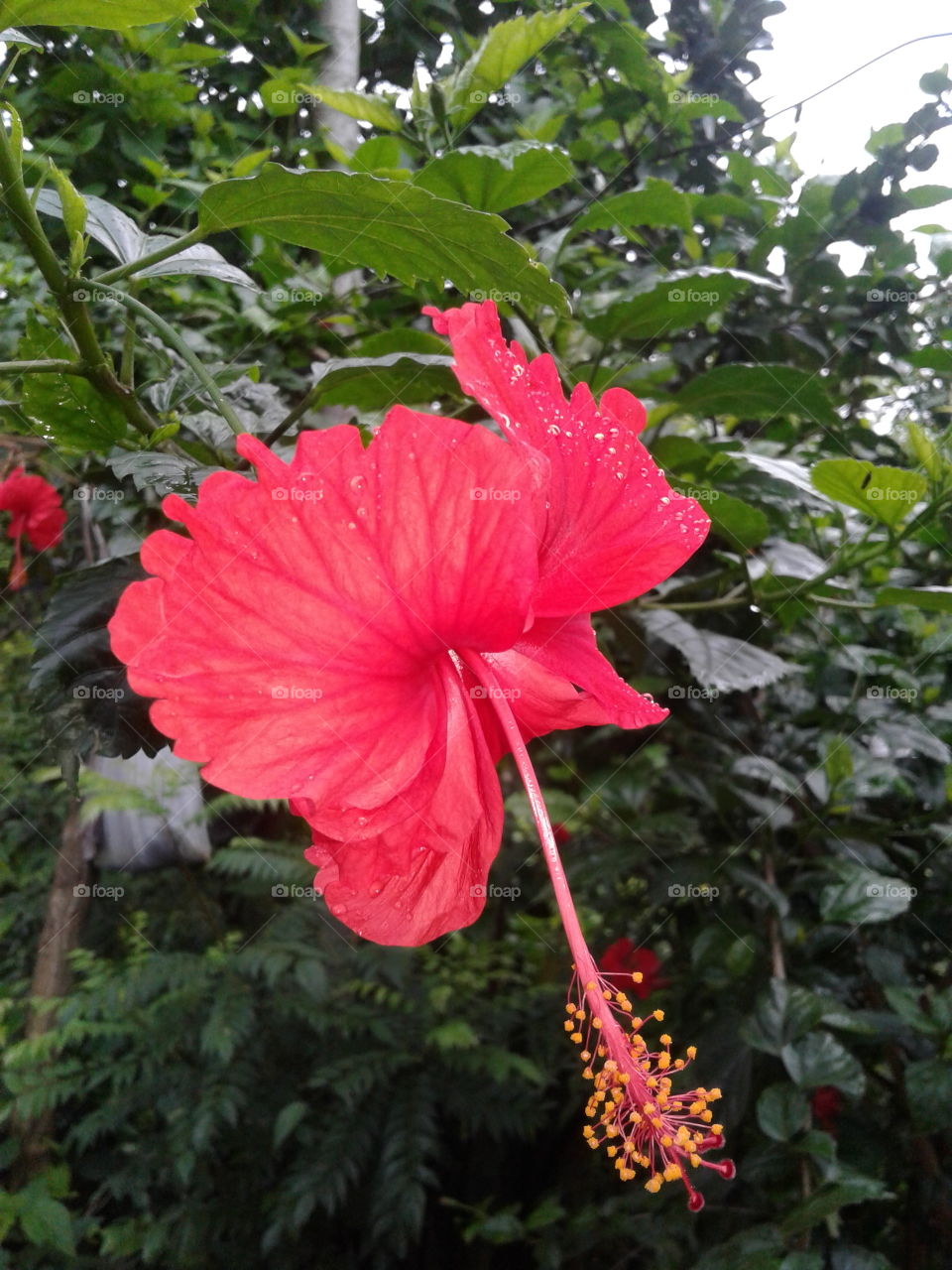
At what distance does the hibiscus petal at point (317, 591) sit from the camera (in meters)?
0.44

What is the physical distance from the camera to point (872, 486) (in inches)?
35.7

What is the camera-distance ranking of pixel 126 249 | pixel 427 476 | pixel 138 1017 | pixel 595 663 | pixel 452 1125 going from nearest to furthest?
1. pixel 427 476
2. pixel 595 663
3. pixel 126 249
4. pixel 138 1017
5. pixel 452 1125

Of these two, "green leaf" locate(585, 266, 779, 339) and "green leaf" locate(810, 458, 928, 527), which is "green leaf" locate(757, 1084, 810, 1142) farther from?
"green leaf" locate(585, 266, 779, 339)

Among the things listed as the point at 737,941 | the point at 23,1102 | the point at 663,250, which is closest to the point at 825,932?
the point at 737,941

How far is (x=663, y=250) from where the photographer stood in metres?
1.40

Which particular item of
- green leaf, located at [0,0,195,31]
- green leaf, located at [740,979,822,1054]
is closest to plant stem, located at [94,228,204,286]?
green leaf, located at [0,0,195,31]

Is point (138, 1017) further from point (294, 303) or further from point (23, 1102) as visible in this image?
point (294, 303)

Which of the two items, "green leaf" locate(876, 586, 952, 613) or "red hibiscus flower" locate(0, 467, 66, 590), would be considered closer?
"green leaf" locate(876, 586, 952, 613)

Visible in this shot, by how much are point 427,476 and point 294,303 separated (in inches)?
34.6

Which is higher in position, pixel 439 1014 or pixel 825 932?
pixel 825 932

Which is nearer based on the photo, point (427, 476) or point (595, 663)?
point (427, 476)

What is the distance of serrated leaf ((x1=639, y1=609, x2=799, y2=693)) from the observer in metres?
1.00

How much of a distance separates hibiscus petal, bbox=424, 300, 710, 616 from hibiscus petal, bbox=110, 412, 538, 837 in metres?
0.06

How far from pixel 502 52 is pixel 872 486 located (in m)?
0.60
